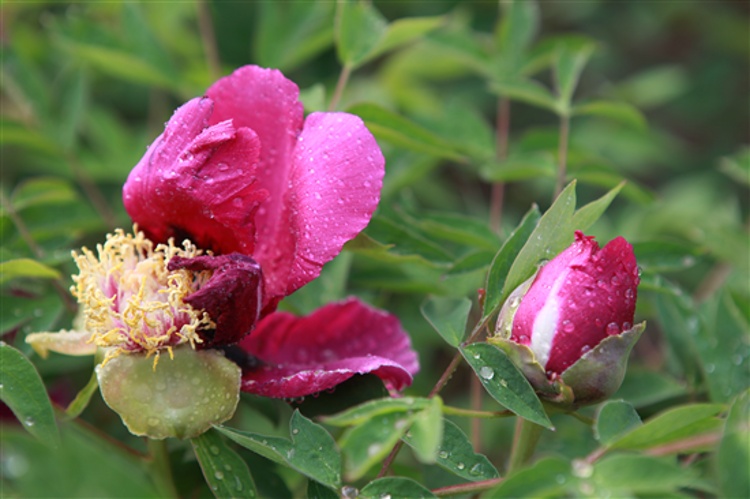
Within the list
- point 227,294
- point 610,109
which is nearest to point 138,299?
point 227,294

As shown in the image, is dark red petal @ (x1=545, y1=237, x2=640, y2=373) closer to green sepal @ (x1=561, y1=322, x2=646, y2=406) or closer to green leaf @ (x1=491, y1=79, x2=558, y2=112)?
green sepal @ (x1=561, y1=322, x2=646, y2=406)

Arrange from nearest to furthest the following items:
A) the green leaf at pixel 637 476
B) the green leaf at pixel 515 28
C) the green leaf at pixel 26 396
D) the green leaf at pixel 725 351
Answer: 1. the green leaf at pixel 637 476
2. the green leaf at pixel 26 396
3. the green leaf at pixel 725 351
4. the green leaf at pixel 515 28

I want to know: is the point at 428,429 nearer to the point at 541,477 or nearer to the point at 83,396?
the point at 541,477

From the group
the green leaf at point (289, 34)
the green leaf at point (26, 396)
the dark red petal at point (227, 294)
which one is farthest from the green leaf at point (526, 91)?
the green leaf at point (26, 396)

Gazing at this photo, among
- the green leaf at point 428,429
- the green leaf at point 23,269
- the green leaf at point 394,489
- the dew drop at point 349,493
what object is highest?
the green leaf at point 428,429

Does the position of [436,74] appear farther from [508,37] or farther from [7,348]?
[7,348]

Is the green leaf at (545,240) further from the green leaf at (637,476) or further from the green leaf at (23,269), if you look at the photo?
the green leaf at (23,269)

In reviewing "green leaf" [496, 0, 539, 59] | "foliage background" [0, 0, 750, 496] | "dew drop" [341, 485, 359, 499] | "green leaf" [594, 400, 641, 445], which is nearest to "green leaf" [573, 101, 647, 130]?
"foliage background" [0, 0, 750, 496]

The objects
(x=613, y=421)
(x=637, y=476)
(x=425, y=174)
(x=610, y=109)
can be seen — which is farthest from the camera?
(x=425, y=174)
